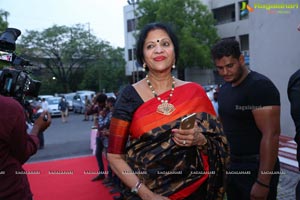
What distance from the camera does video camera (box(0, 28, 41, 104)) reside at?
198 cm

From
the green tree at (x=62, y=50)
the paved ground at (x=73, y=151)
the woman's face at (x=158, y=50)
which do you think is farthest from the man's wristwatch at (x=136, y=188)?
the green tree at (x=62, y=50)

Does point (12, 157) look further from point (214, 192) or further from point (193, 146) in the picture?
point (214, 192)

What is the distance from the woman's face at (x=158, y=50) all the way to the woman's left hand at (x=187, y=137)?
16.0 inches

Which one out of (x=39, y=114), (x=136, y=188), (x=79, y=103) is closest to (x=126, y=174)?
(x=136, y=188)

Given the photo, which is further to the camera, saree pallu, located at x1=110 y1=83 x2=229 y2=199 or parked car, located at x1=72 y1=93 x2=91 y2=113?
parked car, located at x1=72 y1=93 x2=91 y2=113

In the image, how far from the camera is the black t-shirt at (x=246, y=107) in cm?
216

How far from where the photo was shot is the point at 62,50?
30.2 metres

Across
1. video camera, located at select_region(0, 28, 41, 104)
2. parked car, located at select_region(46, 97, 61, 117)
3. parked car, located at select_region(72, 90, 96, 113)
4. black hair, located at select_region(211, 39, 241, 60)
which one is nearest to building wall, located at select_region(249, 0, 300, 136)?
black hair, located at select_region(211, 39, 241, 60)

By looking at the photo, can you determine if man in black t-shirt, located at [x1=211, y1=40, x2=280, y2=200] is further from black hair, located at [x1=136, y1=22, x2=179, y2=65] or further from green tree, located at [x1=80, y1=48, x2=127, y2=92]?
green tree, located at [x1=80, y1=48, x2=127, y2=92]

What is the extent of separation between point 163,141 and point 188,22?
23083 mm

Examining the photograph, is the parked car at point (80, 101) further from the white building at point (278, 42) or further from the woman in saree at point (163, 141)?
the woman in saree at point (163, 141)

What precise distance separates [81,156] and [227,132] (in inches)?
242

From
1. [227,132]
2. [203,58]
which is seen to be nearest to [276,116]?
[227,132]

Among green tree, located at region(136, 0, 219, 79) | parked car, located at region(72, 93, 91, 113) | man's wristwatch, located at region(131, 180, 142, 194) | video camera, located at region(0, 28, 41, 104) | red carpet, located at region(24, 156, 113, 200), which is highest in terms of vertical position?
green tree, located at region(136, 0, 219, 79)
